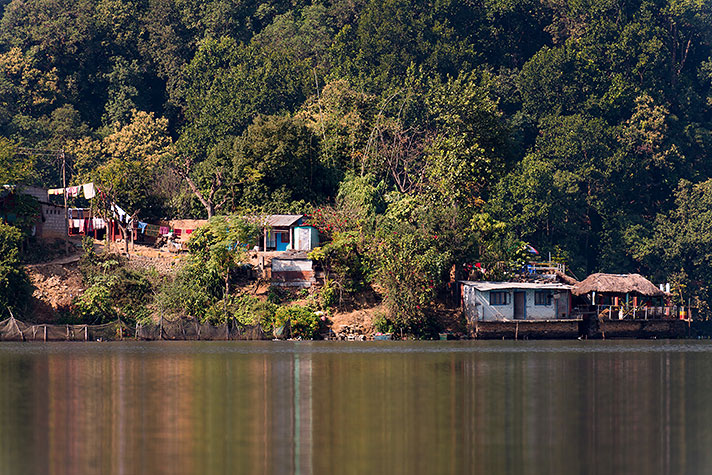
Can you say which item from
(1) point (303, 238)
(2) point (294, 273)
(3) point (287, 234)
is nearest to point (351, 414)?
(2) point (294, 273)

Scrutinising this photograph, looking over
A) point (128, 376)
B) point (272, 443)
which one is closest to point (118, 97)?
point (128, 376)

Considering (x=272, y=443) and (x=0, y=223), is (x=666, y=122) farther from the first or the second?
(x=272, y=443)

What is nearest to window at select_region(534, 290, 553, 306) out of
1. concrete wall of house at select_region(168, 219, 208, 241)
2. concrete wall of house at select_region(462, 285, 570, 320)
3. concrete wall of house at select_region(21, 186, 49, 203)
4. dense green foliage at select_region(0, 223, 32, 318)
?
concrete wall of house at select_region(462, 285, 570, 320)

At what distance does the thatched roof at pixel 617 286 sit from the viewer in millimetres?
67938

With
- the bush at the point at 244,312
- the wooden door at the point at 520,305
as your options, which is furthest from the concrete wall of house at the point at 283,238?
the wooden door at the point at 520,305

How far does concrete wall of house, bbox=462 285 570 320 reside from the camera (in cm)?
6375

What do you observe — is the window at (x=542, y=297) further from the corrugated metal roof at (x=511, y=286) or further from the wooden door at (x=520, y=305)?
the wooden door at (x=520, y=305)

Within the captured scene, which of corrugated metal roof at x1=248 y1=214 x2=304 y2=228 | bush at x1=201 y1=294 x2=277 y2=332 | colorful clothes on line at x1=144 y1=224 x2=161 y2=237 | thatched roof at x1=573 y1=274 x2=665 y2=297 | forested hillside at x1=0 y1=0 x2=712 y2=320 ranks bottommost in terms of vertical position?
bush at x1=201 y1=294 x2=277 y2=332

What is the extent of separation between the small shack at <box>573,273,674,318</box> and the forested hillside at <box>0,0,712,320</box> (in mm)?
5135

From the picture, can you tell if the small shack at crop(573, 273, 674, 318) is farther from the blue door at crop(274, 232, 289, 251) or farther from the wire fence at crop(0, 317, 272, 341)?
the wire fence at crop(0, 317, 272, 341)

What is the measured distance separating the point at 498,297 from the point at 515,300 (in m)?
1.15

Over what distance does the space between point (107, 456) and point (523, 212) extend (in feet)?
226

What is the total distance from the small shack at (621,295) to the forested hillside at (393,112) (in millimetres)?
5135

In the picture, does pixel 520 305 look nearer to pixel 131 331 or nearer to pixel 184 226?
pixel 131 331
